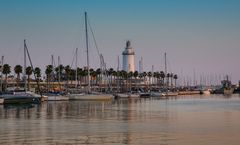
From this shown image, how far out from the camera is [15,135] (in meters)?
27.2

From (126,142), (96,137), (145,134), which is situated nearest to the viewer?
(126,142)

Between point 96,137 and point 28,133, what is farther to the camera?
point 28,133

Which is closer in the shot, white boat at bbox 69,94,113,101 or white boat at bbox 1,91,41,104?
white boat at bbox 1,91,41,104

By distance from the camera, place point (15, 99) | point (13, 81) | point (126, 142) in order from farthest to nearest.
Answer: point (13, 81)
point (15, 99)
point (126, 142)

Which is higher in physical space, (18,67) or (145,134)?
(18,67)

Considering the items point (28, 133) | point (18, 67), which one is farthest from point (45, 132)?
point (18, 67)

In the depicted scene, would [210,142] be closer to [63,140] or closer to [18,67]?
[63,140]

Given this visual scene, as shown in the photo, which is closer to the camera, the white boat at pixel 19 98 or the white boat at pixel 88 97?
the white boat at pixel 19 98

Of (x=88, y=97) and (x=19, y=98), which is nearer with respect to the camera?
(x=19, y=98)

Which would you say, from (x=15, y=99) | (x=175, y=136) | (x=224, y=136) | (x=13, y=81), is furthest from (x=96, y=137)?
(x=13, y=81)

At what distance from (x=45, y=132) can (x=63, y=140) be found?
480cm

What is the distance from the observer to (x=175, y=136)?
27141mm

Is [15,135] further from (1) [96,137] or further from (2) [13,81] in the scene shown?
(2) [13,81]

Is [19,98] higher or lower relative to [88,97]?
higher
